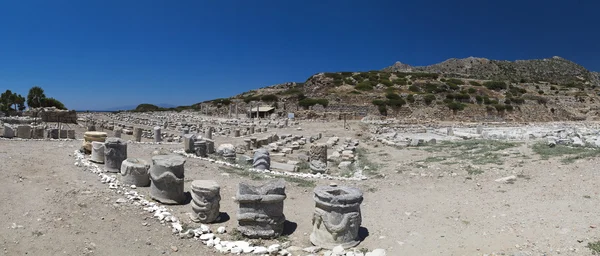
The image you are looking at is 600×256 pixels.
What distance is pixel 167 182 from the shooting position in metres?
7.59

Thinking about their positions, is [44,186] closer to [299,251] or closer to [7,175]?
[7,175]

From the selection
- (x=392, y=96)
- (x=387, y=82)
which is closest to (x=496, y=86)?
(x=387, y=82)

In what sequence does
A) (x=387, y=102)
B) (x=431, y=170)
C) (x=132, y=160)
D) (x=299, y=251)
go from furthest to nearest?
(x=387, y=102), (x=431, y=170), (x=132, y=160), (x=299, y=251)

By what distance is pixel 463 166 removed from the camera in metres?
12.3

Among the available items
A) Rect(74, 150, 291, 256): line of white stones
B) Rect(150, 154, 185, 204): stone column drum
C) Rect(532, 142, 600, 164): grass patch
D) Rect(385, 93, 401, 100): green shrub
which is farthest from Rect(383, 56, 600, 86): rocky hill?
Rect(74, 150, 291, 256): line of white stones

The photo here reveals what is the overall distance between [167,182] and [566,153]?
12.2 m

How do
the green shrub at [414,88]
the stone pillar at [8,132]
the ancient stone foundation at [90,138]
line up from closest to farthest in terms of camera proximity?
the ancient stone foundation at [90,138], the stone pillar at [8,132], the green shrub at [414,88]

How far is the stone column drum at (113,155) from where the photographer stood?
9.28 meters

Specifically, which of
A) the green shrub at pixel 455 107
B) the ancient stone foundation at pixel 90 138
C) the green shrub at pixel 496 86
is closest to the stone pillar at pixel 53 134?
the ancient stone foundation at pixel 90 138

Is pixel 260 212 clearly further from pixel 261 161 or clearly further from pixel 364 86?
pixel 364 86

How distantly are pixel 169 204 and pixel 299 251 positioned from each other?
9.88ft

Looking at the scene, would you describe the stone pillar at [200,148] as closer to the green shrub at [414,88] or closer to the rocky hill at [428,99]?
the rocky hill at [428,99]

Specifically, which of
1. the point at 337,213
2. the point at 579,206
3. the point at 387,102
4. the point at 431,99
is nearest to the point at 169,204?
the point at 337,213

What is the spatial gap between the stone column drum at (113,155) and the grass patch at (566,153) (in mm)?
12076
